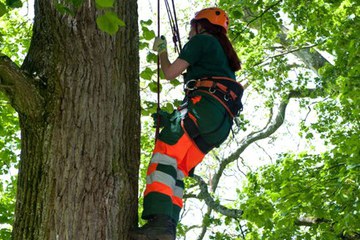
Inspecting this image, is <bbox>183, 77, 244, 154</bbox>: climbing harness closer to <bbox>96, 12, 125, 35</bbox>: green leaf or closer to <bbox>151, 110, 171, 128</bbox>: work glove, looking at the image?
<bbox>151, 110, 171, 128</bbox>: work glove

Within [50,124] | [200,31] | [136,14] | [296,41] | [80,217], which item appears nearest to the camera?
[80,217]

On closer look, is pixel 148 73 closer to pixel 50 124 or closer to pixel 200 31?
pixel 200 31

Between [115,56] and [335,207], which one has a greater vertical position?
[335,207]

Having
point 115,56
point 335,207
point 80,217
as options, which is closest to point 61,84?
point 115,56

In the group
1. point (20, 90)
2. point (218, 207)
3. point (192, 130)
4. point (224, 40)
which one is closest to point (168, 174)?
point (192, 130)

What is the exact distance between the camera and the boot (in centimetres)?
265

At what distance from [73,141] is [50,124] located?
142mm

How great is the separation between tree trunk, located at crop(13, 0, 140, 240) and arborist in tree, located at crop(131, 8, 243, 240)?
170mm

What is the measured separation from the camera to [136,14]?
10.7 ft

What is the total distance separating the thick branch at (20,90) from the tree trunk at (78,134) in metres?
0.01

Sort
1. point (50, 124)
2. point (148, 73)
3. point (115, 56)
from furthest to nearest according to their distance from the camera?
point (148, 73) → point (115, 56) → point (50, 124)

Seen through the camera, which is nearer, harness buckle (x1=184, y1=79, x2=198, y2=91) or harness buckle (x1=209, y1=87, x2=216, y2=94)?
harness buckle (x1=209, y1=87, x2=216, y2=94)

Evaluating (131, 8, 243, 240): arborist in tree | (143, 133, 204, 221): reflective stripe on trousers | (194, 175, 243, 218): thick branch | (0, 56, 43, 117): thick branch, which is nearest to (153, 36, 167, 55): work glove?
(131, 8, 243, 240): arborist in tree

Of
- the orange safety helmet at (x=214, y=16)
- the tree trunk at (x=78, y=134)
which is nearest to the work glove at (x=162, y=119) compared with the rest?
the tree trunk at (x=78, y=134)
